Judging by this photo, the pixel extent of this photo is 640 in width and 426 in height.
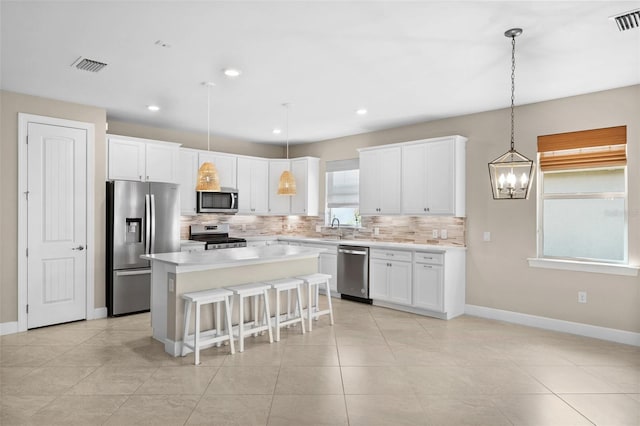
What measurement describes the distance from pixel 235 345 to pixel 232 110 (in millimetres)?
2996

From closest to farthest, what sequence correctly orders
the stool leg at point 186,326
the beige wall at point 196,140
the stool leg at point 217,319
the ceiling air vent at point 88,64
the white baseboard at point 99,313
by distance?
the ceiling air vent at point 88,64
the stool leg at point 186,326
the stool leg at point 217,319
the white baseboard at point 99,313
the beige wall at point 196,140

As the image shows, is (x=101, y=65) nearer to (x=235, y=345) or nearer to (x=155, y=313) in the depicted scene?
(x=155, y=313)

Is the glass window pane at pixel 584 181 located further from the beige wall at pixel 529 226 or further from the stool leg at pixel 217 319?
the stool leg at pixel 217 319

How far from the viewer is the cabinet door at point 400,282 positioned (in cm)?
553

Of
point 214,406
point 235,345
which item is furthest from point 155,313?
point 214,406

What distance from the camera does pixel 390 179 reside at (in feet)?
19.8

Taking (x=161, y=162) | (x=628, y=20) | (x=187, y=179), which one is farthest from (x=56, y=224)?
(x=628, y=20)

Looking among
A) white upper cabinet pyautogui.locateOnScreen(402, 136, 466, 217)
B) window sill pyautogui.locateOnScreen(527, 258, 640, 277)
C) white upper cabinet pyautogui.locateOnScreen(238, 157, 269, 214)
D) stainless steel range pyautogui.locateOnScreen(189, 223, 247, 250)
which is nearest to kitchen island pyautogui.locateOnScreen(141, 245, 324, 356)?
stainless steel range pyautogui.locateOnScreen(189, 223, 247, 250)

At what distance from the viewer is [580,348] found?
4.07m

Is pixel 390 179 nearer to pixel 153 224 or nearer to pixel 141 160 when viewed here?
pixel 153 224

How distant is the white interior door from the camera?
464 cm

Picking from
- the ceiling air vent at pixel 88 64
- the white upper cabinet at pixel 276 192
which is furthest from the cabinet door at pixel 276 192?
the ceiling air vent at pixel 88 64

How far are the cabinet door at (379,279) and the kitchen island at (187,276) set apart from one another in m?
1.48

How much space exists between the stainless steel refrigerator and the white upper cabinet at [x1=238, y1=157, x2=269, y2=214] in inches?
67.4
